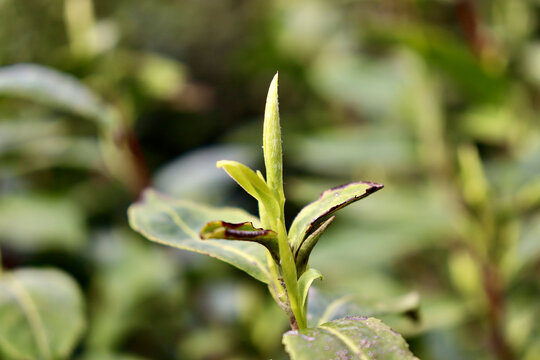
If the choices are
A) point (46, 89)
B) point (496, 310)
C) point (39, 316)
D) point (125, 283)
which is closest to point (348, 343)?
point (39, 316)

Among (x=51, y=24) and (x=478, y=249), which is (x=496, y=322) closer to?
(x=478, y=249)

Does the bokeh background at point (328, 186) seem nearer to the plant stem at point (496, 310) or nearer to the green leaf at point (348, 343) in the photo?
the plant stem at point (496, 310)

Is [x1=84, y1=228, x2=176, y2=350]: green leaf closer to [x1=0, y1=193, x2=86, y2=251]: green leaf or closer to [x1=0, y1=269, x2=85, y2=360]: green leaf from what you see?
[x1=0, y1=193, x2=86, y2=251]: green leaf

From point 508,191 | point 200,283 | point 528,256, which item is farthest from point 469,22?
point 200,283

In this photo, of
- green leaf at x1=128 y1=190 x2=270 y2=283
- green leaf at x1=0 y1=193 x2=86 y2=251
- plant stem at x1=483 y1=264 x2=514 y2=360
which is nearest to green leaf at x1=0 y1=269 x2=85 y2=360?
green leaf at x1=128 y1=190 x2=270 y2=283

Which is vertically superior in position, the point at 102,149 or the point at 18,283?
the point at 102,149
